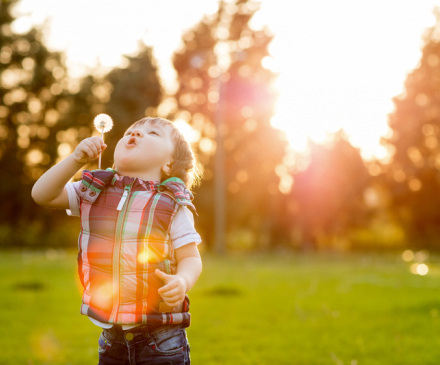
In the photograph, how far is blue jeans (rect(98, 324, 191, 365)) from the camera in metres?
2.34

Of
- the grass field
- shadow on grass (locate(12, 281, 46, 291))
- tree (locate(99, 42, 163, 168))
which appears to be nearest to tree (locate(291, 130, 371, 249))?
tree (locate(99, 42, 163, 168))

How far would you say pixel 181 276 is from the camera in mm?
2256

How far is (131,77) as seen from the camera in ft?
108

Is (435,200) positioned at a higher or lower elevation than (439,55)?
lower

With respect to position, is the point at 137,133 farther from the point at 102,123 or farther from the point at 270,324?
the point at 270,324

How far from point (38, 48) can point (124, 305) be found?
34.4 metres

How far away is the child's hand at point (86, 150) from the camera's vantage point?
7.55ft

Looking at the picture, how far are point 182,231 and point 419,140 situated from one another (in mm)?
34965

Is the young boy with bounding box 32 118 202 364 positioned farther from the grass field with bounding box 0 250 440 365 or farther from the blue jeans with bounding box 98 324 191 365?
the grass field with bounding box 0 250 440 365

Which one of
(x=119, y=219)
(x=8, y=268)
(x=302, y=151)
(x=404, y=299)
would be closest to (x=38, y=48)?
(x=302, y=151)

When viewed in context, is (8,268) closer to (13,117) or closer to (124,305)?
(124,305)

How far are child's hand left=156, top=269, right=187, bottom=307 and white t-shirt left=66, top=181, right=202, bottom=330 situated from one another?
222mm

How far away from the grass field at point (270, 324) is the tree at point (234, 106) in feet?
72.6

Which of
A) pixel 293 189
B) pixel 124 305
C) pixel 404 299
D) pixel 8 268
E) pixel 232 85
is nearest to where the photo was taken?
pixel 124 305
